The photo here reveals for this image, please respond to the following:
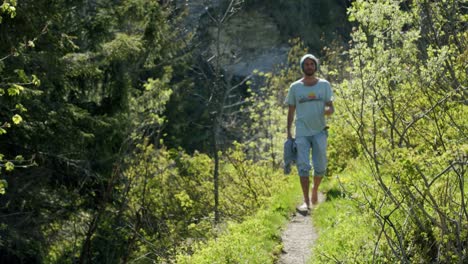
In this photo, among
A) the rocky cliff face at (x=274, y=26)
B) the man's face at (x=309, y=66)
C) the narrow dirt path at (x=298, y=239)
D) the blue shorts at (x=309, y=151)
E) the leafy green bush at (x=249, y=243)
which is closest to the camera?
the leafy green bush at (x=249, y=243)

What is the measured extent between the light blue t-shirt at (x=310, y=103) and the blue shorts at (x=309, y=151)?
0.07 meters

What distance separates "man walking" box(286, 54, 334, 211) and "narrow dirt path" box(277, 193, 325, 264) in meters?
0.41

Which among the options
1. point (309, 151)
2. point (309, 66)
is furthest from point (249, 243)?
point (309, 66)

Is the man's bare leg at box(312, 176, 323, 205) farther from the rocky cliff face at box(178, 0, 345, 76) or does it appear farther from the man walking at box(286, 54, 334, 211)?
the rocky cliff face at box(178, 0, 345, 76)

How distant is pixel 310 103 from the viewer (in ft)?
24.5

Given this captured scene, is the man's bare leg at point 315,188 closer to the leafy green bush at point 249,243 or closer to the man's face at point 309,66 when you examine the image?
the leafy green bush at point 249,243

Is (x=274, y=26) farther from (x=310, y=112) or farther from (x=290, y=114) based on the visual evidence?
(x=310, y=112)

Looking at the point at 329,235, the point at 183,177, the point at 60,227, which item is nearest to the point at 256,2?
the point at 183,177

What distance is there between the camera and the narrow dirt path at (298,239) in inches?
A: 239

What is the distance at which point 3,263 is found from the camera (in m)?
9.95

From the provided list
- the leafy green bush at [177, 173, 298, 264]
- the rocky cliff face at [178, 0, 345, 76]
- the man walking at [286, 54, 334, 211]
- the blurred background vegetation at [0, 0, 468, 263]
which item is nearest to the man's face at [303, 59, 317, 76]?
the man walking at [286, 54, 334, 211]

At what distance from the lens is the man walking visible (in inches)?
292

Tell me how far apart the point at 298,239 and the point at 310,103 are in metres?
1.70

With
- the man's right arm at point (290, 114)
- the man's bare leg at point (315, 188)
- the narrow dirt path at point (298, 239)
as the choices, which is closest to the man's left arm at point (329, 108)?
the man's right arm at point (290, 114)
